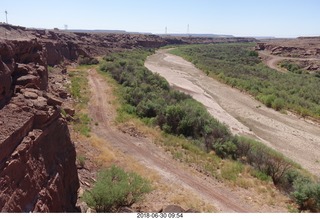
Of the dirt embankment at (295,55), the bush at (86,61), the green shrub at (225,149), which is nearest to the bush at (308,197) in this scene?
the green shrub at (225,149)

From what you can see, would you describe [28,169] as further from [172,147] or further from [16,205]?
[172,147]

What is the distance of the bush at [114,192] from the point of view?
38.6 feet

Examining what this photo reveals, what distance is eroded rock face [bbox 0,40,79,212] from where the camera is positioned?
895 centimetres

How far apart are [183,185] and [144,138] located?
6.95m

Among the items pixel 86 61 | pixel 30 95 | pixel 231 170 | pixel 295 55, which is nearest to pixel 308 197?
pixel 231 170

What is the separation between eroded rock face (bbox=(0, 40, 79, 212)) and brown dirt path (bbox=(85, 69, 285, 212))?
634 cm

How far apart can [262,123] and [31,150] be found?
26609 mm

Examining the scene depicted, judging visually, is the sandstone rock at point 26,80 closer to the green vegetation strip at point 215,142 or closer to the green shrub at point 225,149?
the green vegetation strip at point 215,142

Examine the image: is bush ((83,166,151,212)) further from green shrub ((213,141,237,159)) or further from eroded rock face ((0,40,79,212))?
green shrub ((213,141,237,159))

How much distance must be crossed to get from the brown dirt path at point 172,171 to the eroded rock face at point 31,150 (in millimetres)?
6345

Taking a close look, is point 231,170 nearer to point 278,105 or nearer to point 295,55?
point 278,105

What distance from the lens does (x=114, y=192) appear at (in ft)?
39.4

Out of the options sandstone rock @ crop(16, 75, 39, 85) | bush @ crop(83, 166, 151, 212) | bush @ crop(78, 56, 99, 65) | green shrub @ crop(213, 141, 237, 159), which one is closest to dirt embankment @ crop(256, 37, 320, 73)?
bush @ crop(78, 56, 99, 65)

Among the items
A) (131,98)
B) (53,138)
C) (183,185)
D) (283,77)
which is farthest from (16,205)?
(283,77)
